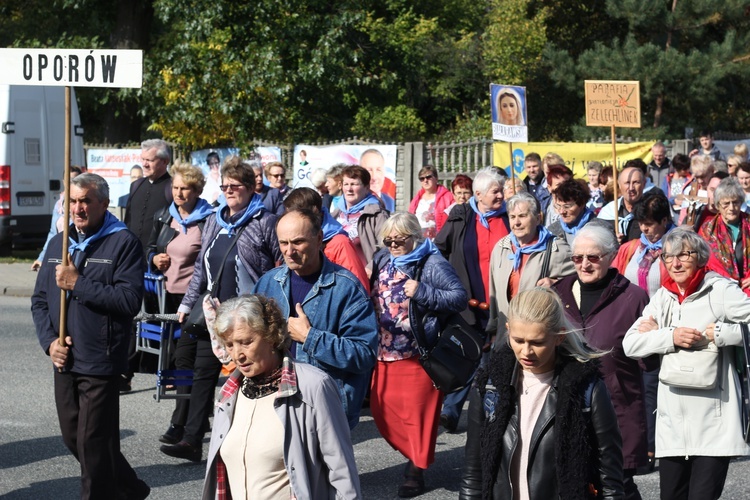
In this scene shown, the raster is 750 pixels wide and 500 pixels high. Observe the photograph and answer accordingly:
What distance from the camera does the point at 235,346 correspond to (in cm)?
419

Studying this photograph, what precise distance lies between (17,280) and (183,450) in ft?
36.9

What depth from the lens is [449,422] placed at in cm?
876

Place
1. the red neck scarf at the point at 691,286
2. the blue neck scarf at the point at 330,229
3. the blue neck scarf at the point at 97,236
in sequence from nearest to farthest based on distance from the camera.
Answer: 1. the red neck scarf at the point at 691,286
2. the blue neck scarf at the point at 97,236
3. the blue neck scarf at the point at 330,229

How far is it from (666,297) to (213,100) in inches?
695

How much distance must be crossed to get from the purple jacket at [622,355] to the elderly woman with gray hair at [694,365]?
5.0 inches

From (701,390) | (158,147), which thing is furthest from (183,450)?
(701,390)

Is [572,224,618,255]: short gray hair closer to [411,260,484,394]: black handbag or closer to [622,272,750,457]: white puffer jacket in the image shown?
[622,272,750,457]: white puffer jacket

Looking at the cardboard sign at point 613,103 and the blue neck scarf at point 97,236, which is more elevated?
the cardboard sign at point 613,103

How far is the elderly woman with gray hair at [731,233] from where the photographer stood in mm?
8445

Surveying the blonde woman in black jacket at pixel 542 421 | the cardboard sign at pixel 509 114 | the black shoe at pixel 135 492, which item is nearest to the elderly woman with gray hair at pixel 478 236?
the cardboard sign at pixel 509 114

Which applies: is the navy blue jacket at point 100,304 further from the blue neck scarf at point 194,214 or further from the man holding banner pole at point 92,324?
the blue neck scarf at point 194,214

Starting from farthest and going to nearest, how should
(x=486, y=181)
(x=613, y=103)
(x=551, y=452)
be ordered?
(x=613, y=103) < (x=486, y=181) < (x=551, y=452)

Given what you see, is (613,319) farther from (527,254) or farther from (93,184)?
(93,184)

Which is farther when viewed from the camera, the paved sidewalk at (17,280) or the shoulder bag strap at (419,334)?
the paved sidewalk at (17,280)
